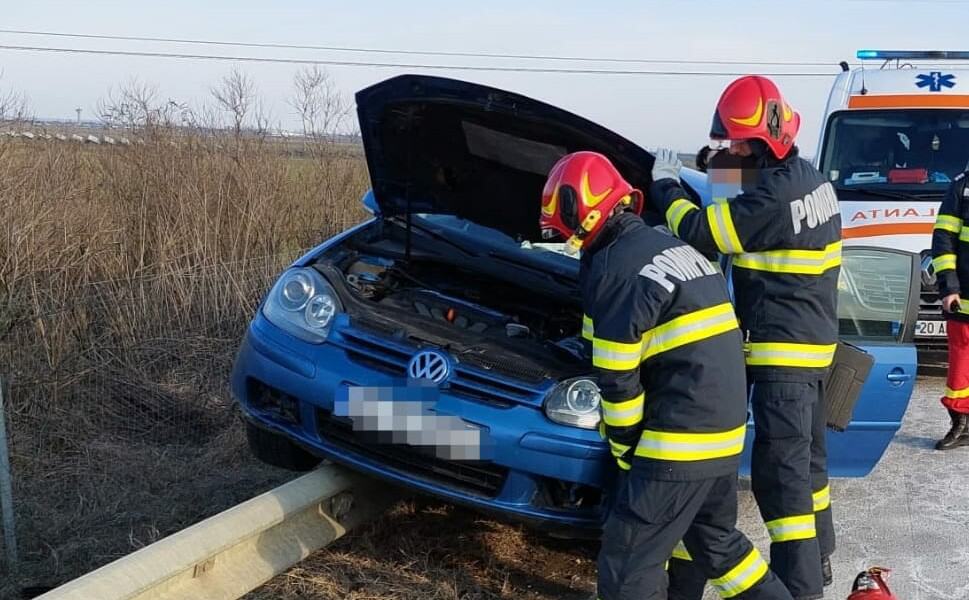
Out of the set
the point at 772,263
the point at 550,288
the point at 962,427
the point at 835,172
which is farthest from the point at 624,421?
the point at 835,172

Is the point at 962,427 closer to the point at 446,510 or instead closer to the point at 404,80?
the point at 446,510

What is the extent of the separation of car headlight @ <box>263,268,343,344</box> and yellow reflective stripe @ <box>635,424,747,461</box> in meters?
1.41

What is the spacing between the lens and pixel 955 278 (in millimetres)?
5488

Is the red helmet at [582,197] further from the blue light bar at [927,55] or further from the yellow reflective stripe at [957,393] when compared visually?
the blue light bar at [927,55]

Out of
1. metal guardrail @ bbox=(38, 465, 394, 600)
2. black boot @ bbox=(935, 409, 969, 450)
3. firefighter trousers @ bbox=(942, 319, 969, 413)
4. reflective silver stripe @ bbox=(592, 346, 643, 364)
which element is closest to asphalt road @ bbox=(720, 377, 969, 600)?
black boot @ bbox=(935, 409, 969, 450)

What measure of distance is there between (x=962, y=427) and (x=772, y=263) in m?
2.95

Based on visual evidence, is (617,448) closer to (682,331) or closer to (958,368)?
(682,331)

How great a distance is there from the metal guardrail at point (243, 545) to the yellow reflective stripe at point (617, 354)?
125cm

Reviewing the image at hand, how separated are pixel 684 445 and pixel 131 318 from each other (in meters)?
4.55

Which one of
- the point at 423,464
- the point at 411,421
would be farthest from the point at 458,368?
the point at 423,464

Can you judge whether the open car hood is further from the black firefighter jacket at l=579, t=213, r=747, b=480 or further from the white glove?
the black firefighter jacket at l=579, t=213, r=747, b=480

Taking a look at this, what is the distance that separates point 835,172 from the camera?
26.6 feet

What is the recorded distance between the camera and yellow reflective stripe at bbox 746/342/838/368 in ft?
11.4

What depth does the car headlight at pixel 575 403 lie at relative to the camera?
10.8ft
